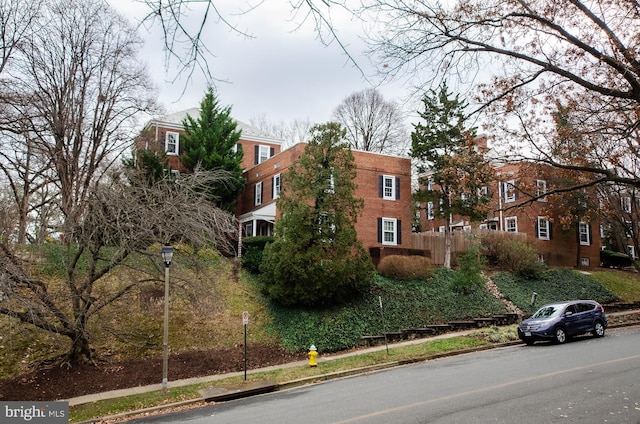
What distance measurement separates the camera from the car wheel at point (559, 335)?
1881 cm

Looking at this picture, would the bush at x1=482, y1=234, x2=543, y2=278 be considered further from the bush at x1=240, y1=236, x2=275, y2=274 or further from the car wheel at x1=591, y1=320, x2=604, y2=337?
the bush at x1=240, y1=236, x2=275, y2=274

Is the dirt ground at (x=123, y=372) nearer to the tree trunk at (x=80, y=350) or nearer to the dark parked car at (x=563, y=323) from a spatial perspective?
the tree trunk at (x=80, y=350)

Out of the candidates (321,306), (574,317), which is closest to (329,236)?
(321,306)

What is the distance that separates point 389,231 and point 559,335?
46.4ft

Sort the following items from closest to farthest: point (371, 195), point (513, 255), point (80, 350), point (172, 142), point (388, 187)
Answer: point (80, 350) → point (513, 255) → point (371, 195) → point (388, 187) → point (172, 142)

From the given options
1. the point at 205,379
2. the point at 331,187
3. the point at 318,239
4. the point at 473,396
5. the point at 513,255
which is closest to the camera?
the point at 473,396

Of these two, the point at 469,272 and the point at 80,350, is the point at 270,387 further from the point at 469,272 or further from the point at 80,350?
the point at 469,272

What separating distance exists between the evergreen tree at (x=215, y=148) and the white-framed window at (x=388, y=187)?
959 centimetres

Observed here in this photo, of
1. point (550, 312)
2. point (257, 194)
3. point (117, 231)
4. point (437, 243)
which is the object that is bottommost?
point (550, 312)

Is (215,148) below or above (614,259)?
above

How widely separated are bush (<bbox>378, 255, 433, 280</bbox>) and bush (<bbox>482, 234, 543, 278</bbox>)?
5.88m

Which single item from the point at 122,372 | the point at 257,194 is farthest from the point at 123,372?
the point at 257,194

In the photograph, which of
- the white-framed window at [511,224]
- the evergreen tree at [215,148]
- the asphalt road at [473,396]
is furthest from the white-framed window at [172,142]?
the asphalt road at [473,396]

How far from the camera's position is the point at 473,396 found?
33.7ft
